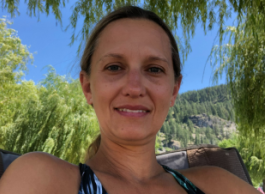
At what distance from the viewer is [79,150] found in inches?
275

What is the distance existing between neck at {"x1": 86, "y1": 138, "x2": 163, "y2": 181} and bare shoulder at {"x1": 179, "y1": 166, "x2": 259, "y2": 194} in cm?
25

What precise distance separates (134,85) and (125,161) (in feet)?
1.12

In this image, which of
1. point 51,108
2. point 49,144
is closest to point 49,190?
point 49,144

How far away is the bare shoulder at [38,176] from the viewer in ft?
2.14

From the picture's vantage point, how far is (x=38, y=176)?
691mm

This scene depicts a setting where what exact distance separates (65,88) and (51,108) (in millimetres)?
862

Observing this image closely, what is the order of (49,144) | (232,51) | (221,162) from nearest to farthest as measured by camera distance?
(221,162)
(232,51)
(49,144)

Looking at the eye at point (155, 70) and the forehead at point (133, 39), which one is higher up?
the forehead at point (133, 39)

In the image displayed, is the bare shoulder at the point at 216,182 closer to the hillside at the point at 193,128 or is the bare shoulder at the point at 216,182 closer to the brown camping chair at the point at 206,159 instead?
the brown camping chair at the point at 206,159

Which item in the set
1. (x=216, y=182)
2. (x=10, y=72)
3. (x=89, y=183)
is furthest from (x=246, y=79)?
(x=10, y=72)

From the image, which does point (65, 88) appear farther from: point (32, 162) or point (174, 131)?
point (174, 131)

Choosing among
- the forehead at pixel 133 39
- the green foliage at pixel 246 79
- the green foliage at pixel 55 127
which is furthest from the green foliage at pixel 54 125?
the forehead at pixel 133 39

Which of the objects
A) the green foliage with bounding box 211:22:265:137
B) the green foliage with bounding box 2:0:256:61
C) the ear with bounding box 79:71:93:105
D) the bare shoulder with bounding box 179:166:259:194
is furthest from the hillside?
the ear with bounding box 79:71:93:105

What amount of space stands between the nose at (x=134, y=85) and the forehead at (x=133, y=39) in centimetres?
8
